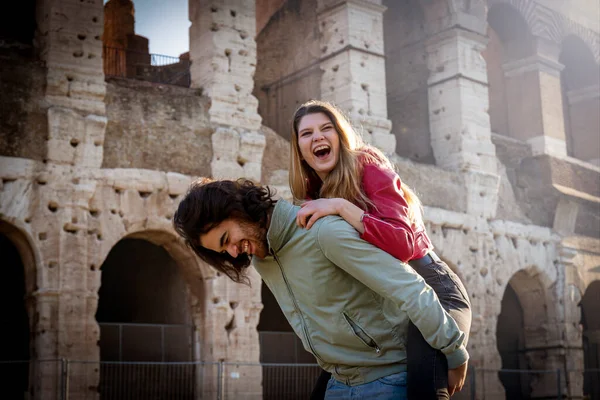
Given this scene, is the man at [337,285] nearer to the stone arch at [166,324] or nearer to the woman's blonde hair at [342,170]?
the woman's blonde hair at [342,170]

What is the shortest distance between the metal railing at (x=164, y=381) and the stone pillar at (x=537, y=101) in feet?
14.5

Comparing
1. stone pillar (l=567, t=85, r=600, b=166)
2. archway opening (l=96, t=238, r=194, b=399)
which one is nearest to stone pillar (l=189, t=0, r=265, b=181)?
archway opening (l=96, t=238, r=194, b=399)

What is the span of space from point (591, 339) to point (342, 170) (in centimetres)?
1540

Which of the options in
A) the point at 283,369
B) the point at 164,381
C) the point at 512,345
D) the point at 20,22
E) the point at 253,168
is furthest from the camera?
the point at 512,345

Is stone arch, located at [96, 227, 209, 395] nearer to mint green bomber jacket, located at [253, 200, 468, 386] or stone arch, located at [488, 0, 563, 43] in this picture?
mint green bomber jacket, located at [253, 200, 468, 386]

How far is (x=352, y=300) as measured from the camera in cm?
249

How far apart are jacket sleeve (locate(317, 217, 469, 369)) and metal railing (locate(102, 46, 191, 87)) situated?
466 inches

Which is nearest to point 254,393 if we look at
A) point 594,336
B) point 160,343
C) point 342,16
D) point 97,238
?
point 160,343

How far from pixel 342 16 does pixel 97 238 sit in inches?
209

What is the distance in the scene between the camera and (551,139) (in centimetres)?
1568

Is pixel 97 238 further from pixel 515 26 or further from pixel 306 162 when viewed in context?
pixel 515 26

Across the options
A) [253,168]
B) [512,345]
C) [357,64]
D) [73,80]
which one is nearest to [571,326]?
[512,345]

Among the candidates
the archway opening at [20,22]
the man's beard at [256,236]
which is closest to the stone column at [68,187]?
the archway opening at [20,22]

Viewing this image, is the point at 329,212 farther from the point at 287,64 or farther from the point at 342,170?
the point at 287,64
